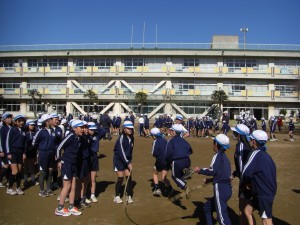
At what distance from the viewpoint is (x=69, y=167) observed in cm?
624

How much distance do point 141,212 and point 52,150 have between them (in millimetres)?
2900

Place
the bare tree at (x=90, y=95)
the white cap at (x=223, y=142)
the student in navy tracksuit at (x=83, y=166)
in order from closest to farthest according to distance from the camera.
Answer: the white cap at (x=223, y=142) < the student in navy tracksuit at (x=83, y=166) < the bare tree at (x=90, y=95)

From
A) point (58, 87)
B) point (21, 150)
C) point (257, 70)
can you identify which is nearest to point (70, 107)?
point (58, 87)

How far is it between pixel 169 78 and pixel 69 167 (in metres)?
39.5

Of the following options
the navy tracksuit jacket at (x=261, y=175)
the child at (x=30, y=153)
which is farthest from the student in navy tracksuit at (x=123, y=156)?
the navy tracksuit jacket at (x=261, y=175)

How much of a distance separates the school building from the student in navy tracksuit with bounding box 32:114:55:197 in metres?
36.9

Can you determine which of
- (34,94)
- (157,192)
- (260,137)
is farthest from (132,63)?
(260,137)

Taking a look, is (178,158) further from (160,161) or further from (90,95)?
(90,95)

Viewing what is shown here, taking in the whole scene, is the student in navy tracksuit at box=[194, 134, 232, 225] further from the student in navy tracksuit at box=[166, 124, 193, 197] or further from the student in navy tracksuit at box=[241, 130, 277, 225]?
the student in navy tracksuit at box=[166, 124, 193, 197]

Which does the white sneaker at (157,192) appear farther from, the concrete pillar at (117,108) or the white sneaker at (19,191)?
the concrete pillar at (117,108)

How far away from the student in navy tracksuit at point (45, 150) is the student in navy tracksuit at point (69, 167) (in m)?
1.29

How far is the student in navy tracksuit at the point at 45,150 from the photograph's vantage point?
7527mm

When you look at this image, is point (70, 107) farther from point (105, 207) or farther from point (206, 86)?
point (105, 207)

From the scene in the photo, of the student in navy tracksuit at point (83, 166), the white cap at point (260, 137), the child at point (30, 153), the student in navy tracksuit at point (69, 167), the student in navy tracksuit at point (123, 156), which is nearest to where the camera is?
the white cap at point (260, 137)
